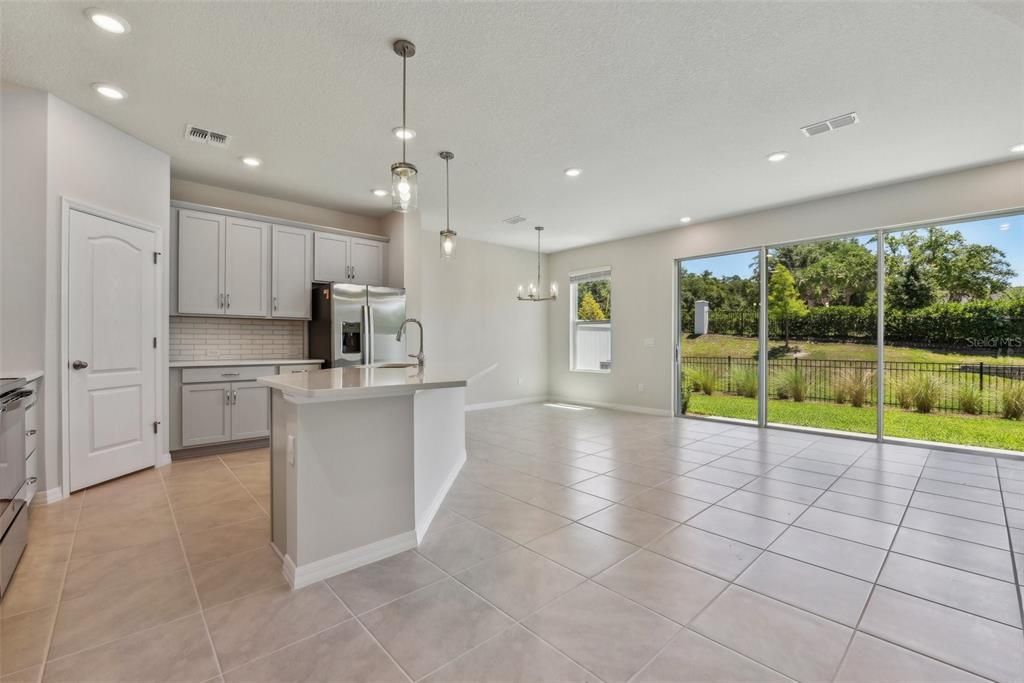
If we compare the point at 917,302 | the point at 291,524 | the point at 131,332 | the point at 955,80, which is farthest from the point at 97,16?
the point at 917,302

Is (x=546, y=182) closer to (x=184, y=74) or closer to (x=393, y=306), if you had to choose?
(x=393, y=306)

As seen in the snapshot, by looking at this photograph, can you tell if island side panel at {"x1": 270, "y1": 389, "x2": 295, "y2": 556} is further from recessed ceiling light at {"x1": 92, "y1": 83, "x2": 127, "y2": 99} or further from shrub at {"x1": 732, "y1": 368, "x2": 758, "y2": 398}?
shrub at {"x1": 732, "y1": 368, "x2": 758, "y2": 398}

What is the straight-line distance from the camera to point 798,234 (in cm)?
542

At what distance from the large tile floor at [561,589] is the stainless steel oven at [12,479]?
0.43 ft

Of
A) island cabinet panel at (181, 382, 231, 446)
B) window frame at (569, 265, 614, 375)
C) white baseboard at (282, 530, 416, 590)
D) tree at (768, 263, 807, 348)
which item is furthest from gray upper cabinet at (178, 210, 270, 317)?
tree at (768, 263, 807, 348)

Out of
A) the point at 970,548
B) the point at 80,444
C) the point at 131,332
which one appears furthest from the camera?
the point at 131,332

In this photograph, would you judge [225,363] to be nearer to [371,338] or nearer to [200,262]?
[200,262]

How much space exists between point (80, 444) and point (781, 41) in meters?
5.31

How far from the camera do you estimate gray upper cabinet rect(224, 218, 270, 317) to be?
4625 mm

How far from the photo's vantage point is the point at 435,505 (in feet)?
9.72

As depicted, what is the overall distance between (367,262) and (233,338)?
5.73ft

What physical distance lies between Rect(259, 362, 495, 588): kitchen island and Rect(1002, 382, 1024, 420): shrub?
5.44 m

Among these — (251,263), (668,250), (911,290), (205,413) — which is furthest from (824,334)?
(205,413)

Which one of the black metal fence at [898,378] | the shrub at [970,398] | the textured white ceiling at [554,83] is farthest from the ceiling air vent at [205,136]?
the shrub at [970,398]
